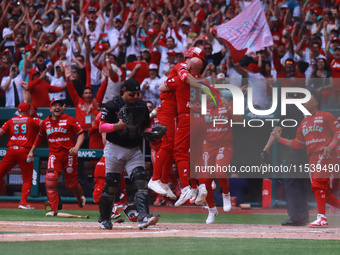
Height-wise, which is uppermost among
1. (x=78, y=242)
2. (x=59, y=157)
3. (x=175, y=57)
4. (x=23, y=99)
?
(x=175, y=57)

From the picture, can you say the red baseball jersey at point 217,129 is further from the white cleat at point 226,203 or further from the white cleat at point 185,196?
the white cleat at point 185,196

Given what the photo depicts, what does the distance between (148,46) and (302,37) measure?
14.8 feet

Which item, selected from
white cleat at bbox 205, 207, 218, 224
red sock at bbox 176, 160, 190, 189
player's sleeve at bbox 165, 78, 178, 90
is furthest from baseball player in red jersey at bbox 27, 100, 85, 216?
player's sleeve at bbox 165, 78, 178, 90

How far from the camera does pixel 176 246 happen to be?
704 centimetres

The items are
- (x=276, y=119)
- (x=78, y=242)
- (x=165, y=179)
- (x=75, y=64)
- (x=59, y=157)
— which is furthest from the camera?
(x=75, y=64)

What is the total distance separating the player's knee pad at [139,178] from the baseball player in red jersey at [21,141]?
21.0ft

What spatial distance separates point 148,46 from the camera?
18969mm

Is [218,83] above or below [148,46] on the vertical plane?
below

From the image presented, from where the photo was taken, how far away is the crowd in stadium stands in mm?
16031

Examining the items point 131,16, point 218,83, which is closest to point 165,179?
point 218,83

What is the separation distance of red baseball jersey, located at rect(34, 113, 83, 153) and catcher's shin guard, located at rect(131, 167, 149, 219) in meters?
4.62

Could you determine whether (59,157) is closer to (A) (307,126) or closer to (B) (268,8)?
(A) (307,126)

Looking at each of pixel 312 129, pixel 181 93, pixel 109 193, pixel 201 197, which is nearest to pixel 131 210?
pixel 109 193

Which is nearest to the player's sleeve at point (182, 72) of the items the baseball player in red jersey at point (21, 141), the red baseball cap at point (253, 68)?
the baseball player in red jersey at point (21, 141)
